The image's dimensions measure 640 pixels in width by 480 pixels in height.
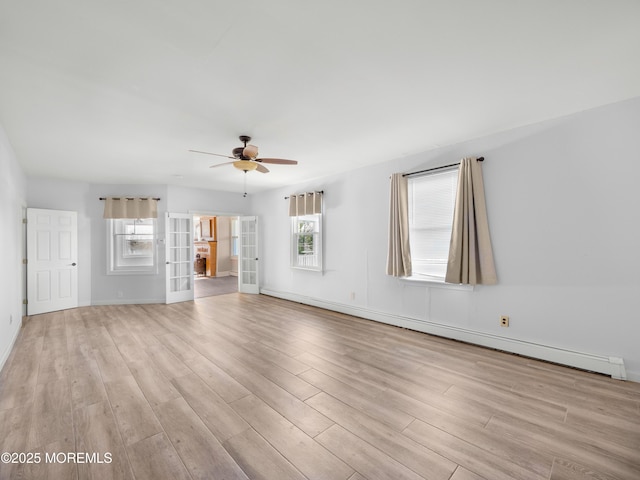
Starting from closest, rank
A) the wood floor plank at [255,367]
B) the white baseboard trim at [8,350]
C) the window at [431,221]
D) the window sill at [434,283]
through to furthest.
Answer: the wood floor plank at [255,367] → the white baseboard trim at [8,350] → the window sill at [434,283] → the window at [431,221]

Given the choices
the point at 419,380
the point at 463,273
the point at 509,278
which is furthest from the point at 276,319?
the point at 509,278

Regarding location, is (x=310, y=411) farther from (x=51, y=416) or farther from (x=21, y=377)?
(x=21, y=377)

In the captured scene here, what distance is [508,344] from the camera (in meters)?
3.24

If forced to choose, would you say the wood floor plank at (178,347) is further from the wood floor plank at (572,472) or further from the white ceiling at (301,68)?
the wood floor plank at (572,472)

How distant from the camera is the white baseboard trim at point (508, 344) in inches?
105

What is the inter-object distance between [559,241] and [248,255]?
6119 millimetres

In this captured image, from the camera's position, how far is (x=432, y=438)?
1.85m

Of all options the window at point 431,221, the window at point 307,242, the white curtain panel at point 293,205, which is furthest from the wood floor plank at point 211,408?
the white curtain panel at point 293,205

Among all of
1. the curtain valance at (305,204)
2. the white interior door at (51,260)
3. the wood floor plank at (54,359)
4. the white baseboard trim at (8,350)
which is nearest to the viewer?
the wood floor plank at (54,359)

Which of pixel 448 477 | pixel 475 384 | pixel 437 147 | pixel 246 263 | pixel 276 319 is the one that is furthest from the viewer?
pixel 246 263

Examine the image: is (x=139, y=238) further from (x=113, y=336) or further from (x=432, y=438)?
(x=432, y=438)

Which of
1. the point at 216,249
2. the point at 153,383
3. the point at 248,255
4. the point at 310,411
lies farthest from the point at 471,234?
the point at 216,249

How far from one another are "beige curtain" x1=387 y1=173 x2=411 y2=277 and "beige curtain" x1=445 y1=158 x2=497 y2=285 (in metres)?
0.67

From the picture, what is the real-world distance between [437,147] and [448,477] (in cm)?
353
